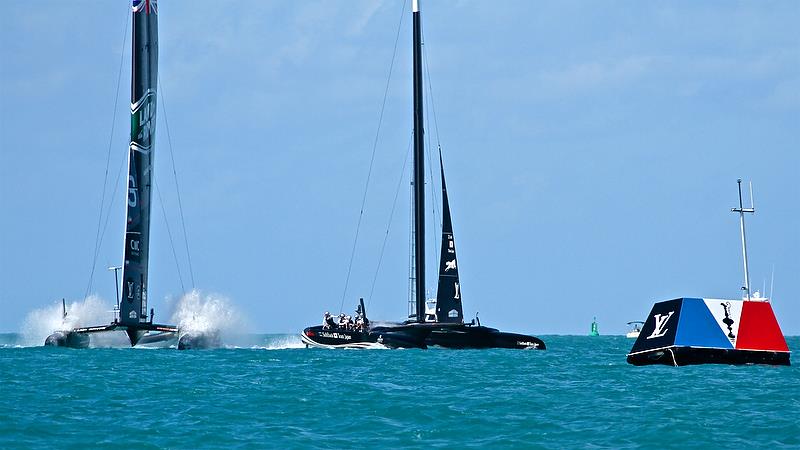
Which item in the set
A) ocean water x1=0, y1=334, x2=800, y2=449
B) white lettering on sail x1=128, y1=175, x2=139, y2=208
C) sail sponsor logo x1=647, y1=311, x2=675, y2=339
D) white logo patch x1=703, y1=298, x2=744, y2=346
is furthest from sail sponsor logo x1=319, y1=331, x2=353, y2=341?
white logo patch x1=703, y1=298, x2=744, y2=346

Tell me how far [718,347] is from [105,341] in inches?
1505

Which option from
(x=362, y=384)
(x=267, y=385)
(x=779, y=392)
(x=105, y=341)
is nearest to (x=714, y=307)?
(x=779, y=392)

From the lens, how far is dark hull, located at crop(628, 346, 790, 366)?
4538 centimetres

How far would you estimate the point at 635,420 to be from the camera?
29828 millimetres

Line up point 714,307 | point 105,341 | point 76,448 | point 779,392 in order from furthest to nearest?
point 105,341
point 714,307
point 779,392
point 76,448

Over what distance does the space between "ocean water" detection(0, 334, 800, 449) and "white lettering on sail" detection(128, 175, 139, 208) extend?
19.6 metres

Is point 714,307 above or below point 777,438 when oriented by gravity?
above

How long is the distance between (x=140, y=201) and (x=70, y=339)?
27.7 feet

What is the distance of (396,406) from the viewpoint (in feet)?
108

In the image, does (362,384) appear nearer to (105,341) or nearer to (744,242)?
(744,242)

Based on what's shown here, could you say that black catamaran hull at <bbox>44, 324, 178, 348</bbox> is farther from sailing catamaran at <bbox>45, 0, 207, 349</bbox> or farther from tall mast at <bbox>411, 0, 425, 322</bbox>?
tall mast at <bbox>411, 0, 425, 322</bbox>

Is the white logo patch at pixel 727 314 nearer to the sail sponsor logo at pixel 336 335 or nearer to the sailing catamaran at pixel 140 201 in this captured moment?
the sail sponsor logo at pixel 336 335

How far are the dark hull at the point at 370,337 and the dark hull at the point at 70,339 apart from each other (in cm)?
1218

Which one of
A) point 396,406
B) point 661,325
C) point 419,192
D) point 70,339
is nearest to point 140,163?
point 70,339
